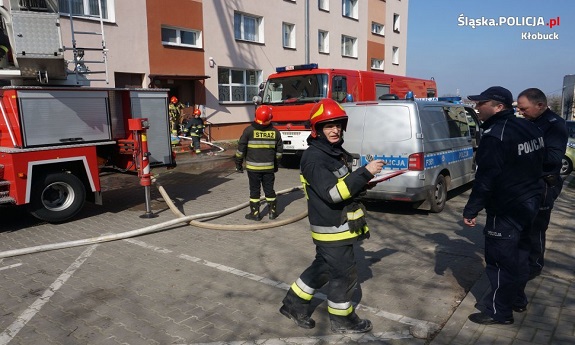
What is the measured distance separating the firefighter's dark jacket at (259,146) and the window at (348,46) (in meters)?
20.6

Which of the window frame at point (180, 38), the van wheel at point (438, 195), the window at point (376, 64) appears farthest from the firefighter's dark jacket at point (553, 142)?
the window at point (376, 64)

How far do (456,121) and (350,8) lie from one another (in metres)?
20.9

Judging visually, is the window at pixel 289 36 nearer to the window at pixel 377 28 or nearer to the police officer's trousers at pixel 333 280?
the window at pixel 377 28

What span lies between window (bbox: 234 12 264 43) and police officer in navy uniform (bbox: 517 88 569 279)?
52.8ft

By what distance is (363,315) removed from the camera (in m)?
3.78

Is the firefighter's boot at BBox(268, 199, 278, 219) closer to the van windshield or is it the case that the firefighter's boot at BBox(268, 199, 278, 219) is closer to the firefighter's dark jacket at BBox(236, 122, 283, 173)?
the firefighter's dark jacket at BBox(236, 122, 283, 173)

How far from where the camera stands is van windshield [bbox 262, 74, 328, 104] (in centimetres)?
1133

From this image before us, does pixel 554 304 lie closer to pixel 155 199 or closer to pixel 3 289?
pixel 3 289

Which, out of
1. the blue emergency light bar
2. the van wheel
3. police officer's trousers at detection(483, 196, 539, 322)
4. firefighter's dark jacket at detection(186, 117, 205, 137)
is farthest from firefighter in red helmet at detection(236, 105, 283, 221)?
firefighter's dark jacket at detection(186, 117, 205, 137)

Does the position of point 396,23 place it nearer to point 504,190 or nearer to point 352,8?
point 352,8

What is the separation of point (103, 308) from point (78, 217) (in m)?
3.78

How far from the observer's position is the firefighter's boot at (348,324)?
11.2 feet

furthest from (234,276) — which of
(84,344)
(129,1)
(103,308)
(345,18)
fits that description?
(345,18)

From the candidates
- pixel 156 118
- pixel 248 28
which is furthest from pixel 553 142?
pixel 248 28
